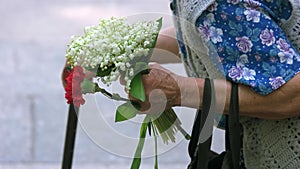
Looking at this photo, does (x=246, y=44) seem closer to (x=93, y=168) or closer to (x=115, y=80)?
(x=115, y=80)

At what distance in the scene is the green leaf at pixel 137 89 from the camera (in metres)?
2.04

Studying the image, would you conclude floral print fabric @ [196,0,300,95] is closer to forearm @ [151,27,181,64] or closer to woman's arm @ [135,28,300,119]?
woman's arm @ [135,28,300,119]

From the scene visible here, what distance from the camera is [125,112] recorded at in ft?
6.97

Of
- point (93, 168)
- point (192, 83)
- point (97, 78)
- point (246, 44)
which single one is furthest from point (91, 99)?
point (93, 168)

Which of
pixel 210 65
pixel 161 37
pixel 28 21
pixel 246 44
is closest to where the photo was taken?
pixel 246 44

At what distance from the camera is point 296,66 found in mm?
2051

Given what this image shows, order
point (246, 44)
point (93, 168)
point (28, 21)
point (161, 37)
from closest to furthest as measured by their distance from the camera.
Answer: point (246, 44), point (161, 37), point (93, 168), point (28, 21)

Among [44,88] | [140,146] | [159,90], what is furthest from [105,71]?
[44,88]

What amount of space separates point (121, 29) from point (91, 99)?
1.20ft

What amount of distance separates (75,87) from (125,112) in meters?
0.16

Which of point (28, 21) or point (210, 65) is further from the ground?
point (210, 65)

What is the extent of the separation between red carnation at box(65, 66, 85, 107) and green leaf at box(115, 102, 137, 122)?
108 mm

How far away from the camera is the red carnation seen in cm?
213

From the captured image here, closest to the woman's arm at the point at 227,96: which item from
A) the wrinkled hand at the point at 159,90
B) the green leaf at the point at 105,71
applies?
the wrinkled hand at the point at 159,90
